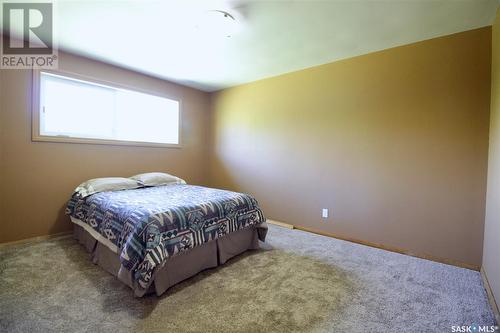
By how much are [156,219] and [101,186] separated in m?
1.42

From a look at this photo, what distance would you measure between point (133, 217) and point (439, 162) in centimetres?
307

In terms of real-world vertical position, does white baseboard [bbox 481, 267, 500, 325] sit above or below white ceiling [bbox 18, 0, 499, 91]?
below

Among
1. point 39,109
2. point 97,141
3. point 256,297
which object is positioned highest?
point 39,109

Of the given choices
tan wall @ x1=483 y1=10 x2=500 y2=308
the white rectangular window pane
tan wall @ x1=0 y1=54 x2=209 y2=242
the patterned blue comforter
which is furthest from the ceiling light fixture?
tan wall @ x1=483 y1=10 x2=500 y2=308

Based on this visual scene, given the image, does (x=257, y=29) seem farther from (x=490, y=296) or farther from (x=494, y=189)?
(x=490, y=296)

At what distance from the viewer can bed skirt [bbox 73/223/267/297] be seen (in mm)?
1827

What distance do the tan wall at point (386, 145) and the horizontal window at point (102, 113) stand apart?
A: 5.12 ft

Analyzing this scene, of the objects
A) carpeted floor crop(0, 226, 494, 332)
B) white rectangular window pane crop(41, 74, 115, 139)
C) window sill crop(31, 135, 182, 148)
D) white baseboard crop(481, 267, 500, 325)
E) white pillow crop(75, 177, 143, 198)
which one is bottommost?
carpeted floor crop(0, 226, 494, 332)

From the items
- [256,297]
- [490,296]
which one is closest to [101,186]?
[256,297]

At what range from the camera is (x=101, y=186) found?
111 inches

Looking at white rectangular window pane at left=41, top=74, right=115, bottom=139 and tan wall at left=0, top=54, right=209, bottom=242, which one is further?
white rectangular window pane at left=41, top=74, right=115, bottom=139

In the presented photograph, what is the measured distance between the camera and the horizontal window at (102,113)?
297cm

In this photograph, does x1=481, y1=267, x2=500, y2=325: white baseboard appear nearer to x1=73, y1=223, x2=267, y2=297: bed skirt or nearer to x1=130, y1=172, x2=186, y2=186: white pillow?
x1=73, y1=223, x2=267, y2=297: bed skirt

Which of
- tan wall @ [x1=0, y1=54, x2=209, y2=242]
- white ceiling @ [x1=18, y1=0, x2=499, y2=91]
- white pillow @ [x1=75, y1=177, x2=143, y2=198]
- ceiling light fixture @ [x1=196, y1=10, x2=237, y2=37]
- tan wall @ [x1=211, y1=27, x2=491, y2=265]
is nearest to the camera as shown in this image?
white ceiling @ [x1=18, y1=0, x2=499, y2=91]
